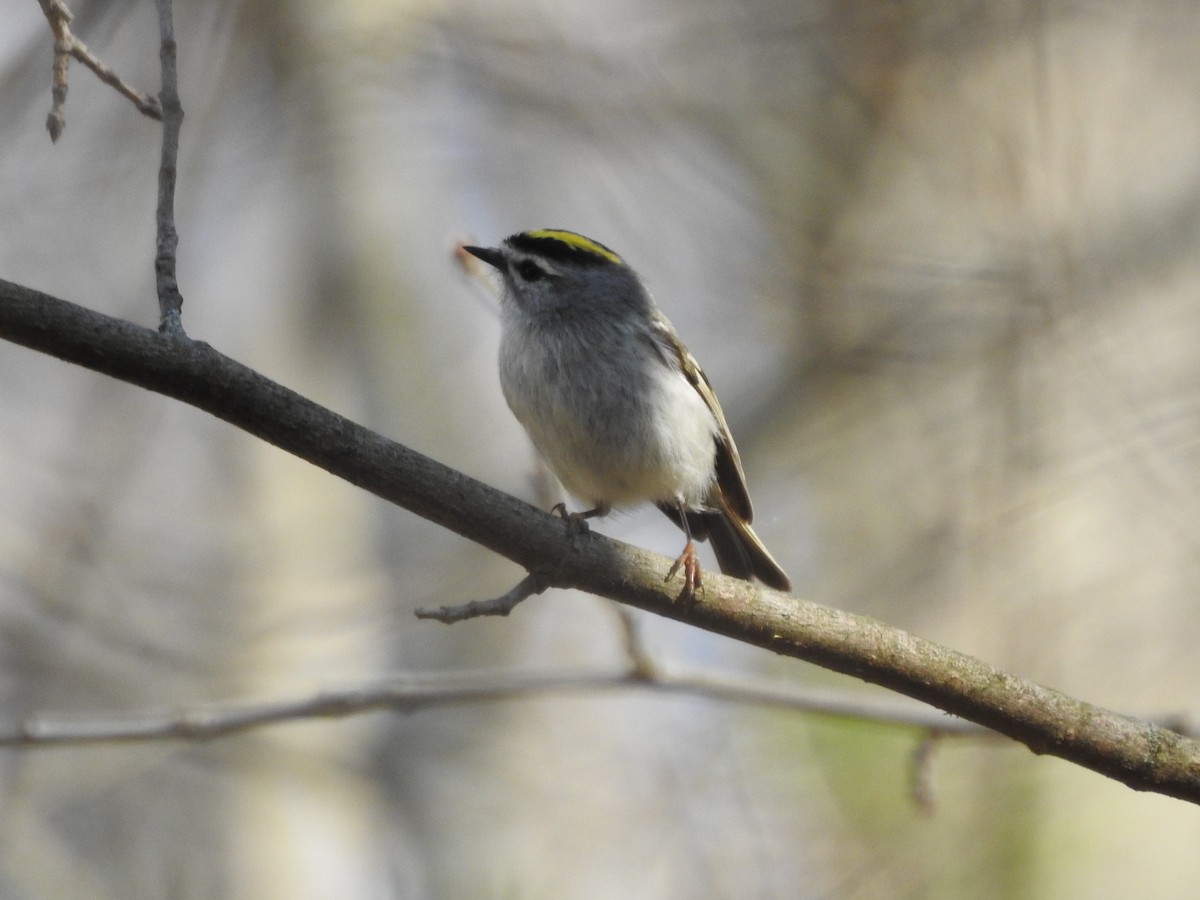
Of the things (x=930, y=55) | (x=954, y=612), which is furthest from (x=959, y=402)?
(x=930, y=55)

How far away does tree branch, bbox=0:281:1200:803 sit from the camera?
2.11m

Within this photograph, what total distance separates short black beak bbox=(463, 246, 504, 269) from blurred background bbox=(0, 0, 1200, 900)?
111 centimetres

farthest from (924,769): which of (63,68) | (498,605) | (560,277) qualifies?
(63,68)

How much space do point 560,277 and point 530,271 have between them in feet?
0.40

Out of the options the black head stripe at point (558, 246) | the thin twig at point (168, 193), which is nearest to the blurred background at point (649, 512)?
the black head stripe at point (558, 246)

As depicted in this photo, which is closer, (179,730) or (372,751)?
(179,730)

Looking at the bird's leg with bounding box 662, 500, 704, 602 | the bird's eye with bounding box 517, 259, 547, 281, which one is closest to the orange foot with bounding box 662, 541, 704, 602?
the bird's leg with bounding box 662, 500, 704, 602

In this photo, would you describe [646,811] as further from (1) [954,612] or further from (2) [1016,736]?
(2) [1016,736]

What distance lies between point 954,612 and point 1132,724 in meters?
4.25

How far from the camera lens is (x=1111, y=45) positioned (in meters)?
7.41

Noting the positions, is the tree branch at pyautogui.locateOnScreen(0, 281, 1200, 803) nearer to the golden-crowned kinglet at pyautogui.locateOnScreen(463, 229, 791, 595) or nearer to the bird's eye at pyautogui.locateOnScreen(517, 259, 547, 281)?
the golden-crowned kinglet at pyautogui.locateOnScreen(463, 229, 791, 595)

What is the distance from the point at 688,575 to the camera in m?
2.66

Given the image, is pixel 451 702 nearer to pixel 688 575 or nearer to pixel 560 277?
pixel 688 575

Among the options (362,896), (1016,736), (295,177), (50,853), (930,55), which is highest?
(930,55)
